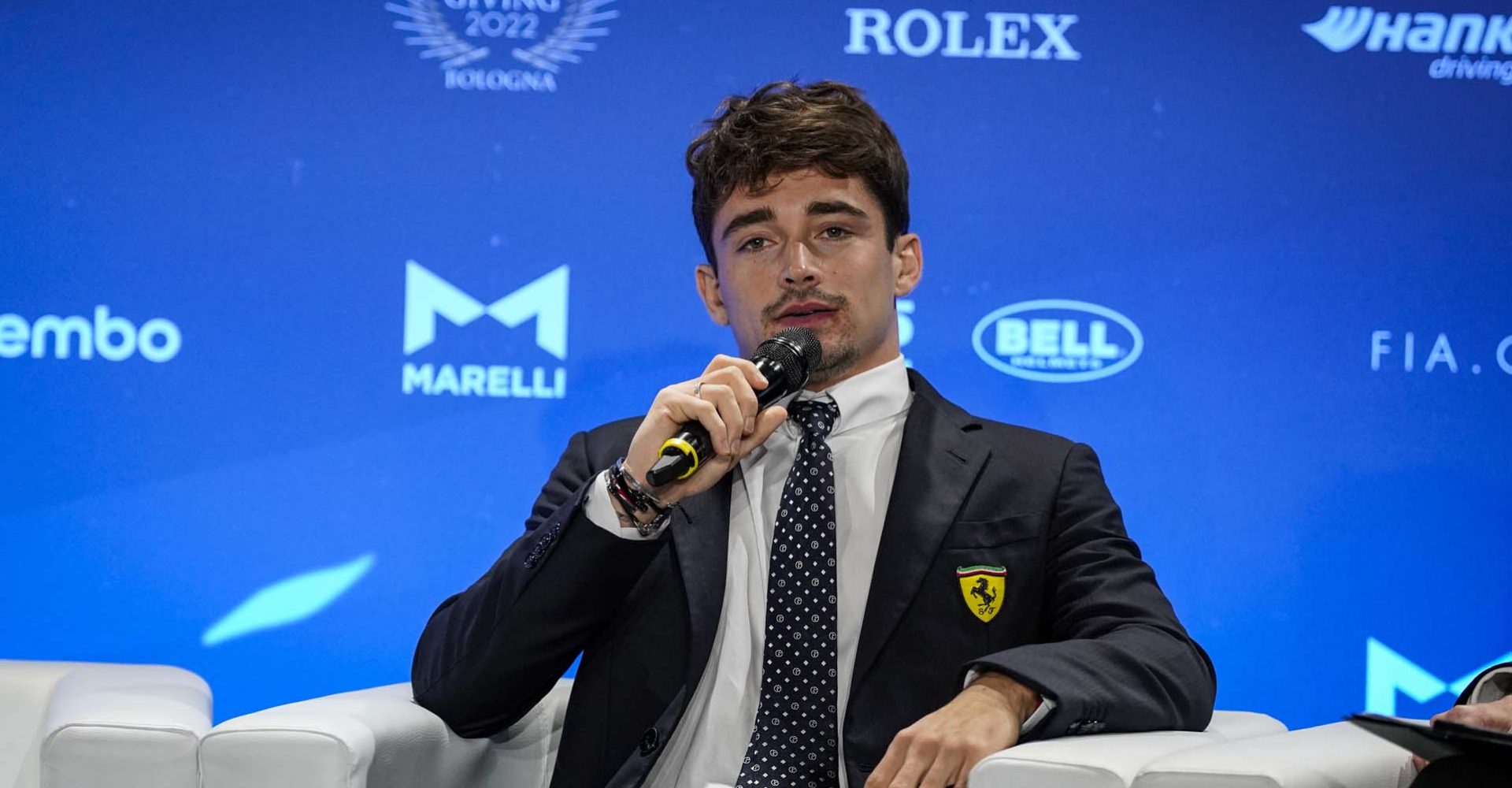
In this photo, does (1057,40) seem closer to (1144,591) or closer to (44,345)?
(1144,591)

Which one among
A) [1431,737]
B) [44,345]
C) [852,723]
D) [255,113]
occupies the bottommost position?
[852,723]

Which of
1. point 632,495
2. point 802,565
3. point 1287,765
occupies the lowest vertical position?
point 1287,765

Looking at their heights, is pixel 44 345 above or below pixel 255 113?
below

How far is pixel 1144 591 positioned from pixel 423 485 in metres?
1.83

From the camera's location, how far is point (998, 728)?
184cm

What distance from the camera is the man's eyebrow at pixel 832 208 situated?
2.39 m

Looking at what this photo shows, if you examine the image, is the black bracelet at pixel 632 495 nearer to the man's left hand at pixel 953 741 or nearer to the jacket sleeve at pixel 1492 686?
the man's left hand at pixel 953 741

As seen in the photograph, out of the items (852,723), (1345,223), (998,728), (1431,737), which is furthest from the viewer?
(1345,223)

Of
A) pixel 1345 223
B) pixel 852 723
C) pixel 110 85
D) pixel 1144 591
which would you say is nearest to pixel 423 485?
pixel 110 85

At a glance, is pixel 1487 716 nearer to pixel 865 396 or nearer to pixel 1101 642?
pixel 1101 642

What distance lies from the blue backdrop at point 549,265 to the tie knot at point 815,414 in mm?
1063

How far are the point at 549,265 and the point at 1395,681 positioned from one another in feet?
6.94

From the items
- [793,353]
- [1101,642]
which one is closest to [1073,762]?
[1101,642]

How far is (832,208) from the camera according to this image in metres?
2.41
